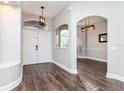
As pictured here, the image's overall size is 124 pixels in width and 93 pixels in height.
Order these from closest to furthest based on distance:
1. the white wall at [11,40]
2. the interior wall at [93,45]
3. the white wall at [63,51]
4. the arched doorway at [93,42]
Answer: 1. the white wall at [11,40]
2. the white wall at [63,51]
3. the arched doorway at [93,42]
4. the interior wall at [93,45]

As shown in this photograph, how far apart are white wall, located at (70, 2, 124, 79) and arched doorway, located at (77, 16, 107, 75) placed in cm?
217

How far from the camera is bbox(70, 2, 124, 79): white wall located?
12.8 ft

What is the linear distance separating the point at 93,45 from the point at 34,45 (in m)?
4.94

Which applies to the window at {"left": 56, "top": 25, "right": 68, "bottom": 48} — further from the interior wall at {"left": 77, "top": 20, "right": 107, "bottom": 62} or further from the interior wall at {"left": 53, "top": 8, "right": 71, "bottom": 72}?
the interior wall at {"left": 77, "top": 20, "right": 107, "bottom": 62}

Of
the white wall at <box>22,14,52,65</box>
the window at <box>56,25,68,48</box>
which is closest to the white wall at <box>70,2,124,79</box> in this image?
the window at <box>56,25,68,48</box>

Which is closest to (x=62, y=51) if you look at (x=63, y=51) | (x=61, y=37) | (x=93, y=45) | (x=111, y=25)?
(x=63, y=51)

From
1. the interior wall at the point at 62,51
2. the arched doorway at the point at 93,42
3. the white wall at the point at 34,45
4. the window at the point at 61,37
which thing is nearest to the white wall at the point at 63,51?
the interior wall at the point at 62,51

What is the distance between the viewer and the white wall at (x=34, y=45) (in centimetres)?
671

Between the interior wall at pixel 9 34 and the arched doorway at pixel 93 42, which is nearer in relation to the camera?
the interior wall at pixel 9 34

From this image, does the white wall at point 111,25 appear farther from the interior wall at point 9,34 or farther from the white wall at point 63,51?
the interior wall at point 9,34

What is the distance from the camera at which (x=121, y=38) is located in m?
3.86

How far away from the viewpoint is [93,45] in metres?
9.30

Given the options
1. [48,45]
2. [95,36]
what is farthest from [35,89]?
[95,36]

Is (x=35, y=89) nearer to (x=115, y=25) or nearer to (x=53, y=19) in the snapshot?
(x=115, y=25)
